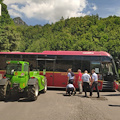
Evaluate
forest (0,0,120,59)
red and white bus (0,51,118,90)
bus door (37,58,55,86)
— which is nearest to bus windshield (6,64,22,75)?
red and white bus (0,51,118,90)

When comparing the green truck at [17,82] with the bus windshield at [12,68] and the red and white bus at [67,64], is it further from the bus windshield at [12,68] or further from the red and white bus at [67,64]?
the red and white bus at [67,64]

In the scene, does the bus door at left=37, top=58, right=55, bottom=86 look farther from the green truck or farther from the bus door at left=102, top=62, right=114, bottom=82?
the green truck

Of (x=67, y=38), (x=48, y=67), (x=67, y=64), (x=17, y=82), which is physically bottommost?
(x=17, y=82)

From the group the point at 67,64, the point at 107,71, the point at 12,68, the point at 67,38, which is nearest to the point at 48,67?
the point at 67,64

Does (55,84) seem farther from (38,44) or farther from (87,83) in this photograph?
(38,44)

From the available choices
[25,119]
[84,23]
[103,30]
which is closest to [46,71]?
[25,119]

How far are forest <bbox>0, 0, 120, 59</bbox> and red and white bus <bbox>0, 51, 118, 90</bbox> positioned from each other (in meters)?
17.6

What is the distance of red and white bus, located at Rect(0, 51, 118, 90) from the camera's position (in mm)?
14297

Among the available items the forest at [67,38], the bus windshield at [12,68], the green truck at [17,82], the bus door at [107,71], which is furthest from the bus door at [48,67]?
the forest at [67,38]

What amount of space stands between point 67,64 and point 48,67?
1691 mm

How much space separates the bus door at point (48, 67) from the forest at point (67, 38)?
18075mm

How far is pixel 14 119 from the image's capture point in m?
5.68

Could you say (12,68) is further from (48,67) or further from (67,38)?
(67,38)

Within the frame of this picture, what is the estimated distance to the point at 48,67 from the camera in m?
14.9
